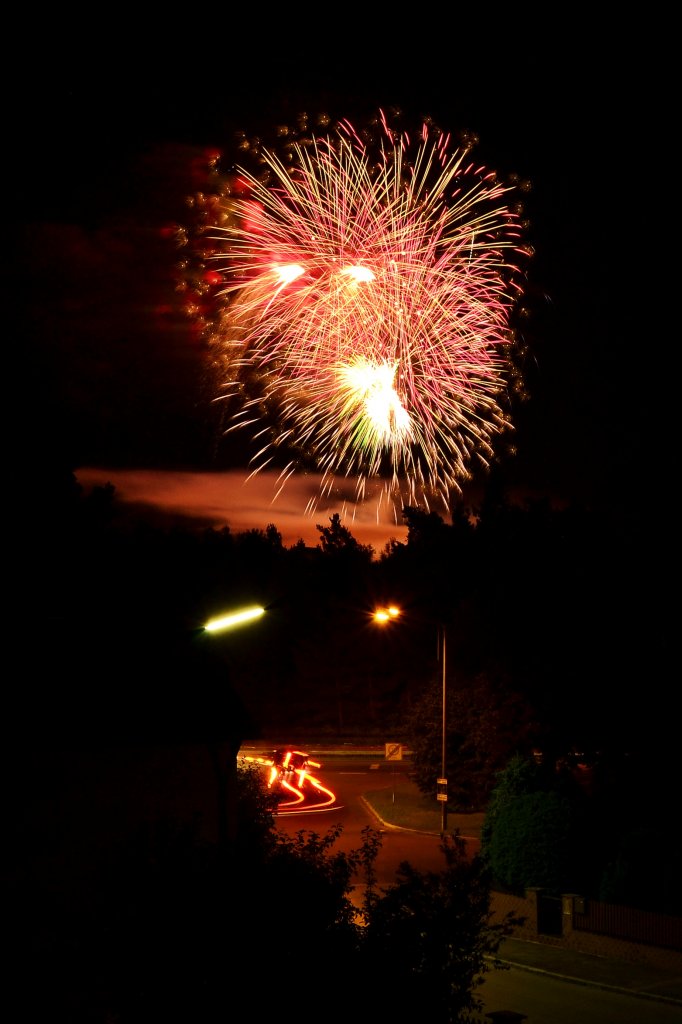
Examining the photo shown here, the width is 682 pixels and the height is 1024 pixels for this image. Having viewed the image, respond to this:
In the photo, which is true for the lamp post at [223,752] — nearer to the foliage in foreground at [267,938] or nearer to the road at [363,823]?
the foliage in foreground at [267,938]

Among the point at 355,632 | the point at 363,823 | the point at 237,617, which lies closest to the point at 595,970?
the point at 237,617

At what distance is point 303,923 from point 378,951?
0.55 m

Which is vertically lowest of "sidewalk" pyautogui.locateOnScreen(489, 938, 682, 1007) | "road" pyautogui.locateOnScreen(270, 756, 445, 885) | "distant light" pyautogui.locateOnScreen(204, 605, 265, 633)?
"sidewalk" pyautogui.locateOnScreen(489, 938, 682, 1007)

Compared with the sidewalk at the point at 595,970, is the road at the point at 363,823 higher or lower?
higher

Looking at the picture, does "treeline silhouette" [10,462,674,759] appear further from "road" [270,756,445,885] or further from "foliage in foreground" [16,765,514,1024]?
"road" [270,756,445,885]

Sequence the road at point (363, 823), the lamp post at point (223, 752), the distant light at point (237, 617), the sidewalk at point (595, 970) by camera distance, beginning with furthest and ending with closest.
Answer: the road at point (363, 823) → the sidewalk at point (595, 970) → the distant light at point (237, 617) → the lamp post at point (223, 752)

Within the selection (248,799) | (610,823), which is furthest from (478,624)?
(248,799)

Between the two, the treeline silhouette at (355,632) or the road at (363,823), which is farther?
the road at (363,823)

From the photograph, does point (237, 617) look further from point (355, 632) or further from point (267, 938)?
point (355, 632)

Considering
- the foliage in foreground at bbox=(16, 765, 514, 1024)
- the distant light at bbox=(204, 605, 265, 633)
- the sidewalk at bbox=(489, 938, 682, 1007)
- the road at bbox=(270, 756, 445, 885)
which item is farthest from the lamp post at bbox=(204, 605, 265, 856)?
the sidewalk at bbox=(489, 938, 682, 1007)

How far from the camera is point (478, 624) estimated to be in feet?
102

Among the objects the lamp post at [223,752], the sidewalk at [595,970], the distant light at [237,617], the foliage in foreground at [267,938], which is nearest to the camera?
the foliage in foreground at [267,938]

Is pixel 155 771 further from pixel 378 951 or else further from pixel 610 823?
pixel 610 823

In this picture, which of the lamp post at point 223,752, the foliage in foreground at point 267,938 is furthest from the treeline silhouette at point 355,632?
the foliage in foreground at point 267,938
